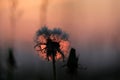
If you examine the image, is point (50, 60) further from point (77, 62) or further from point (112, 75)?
point (112, 75)

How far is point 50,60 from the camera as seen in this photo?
1742 centimetres

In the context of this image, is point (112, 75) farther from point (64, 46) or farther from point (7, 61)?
point (7, 61)

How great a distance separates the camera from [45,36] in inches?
703

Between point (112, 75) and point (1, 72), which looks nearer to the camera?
point (1, 72)

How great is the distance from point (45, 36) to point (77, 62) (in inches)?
56.6

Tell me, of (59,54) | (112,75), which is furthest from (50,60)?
(112,75)

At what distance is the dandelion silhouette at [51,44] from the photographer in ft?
57.4

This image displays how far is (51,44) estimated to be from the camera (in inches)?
699

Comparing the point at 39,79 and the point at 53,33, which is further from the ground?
the point at 53,33

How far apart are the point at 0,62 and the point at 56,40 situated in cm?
170

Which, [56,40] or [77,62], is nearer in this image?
[77,62]

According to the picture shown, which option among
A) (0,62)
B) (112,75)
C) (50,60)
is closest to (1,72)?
(0,62)

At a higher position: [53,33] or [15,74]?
[53,33]

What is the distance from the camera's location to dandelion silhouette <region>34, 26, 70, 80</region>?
1750cm
